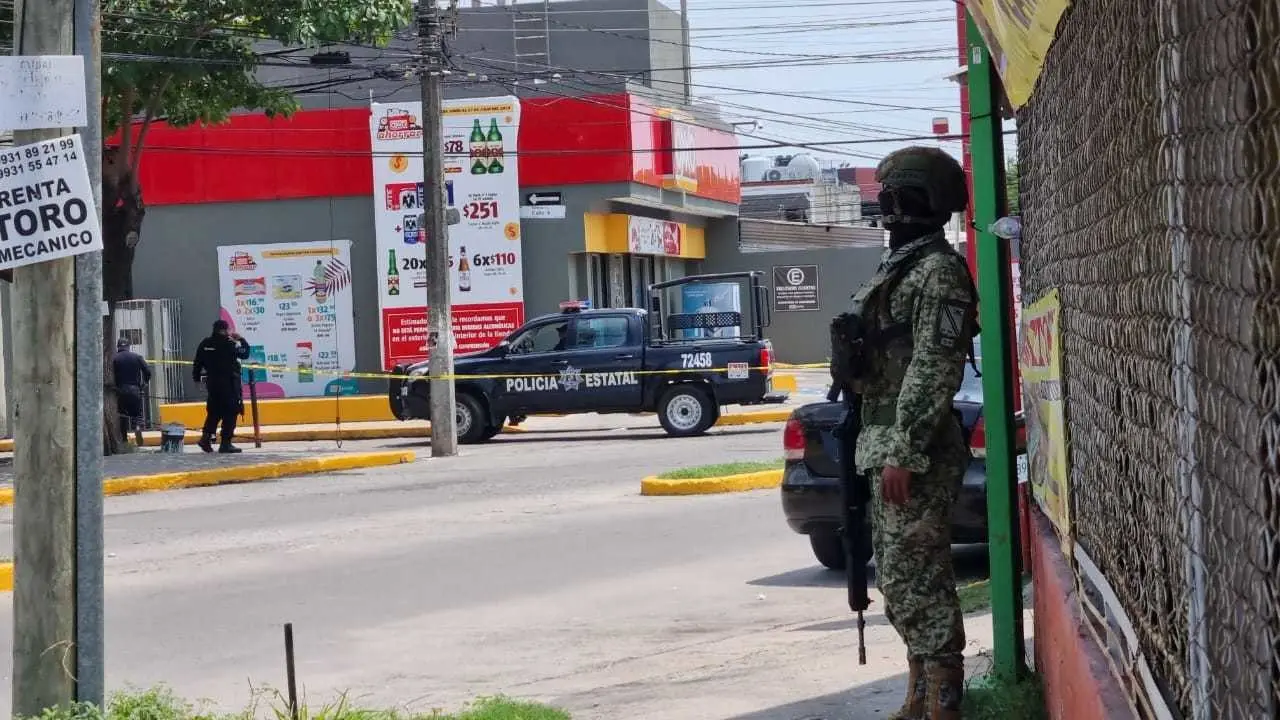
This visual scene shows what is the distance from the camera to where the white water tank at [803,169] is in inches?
2753

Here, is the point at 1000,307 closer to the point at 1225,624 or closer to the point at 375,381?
the point at 1225,624

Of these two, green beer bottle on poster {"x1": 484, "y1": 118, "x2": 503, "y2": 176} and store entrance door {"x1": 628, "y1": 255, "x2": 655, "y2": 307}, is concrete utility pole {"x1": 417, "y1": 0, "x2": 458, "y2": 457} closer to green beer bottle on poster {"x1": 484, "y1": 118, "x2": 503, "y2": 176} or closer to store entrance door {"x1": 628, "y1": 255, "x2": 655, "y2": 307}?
green beer bottle on poster {"x1": 484, "y1": 118, "x2": 503, "y2": 176}

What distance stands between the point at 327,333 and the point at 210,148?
4.52 meters

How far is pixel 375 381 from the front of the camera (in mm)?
32562

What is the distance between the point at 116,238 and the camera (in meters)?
21.4

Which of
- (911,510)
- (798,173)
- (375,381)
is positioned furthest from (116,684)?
(798,173)

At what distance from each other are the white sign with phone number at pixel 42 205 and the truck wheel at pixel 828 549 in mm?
5588

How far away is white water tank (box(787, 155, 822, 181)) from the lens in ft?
229

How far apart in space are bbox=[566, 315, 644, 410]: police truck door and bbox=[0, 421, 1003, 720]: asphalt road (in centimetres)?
608

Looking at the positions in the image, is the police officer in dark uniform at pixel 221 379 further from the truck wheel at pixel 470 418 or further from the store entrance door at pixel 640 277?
the store entrance door at pixel 640 277

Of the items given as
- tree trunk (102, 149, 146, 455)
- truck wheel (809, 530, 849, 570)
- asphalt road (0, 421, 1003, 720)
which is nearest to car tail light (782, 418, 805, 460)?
truck wheel (809, 530, 849, 570)

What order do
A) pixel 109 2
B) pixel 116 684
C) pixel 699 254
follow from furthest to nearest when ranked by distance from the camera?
pixel 699 254 < pixel 109 2 < pixel 116 684

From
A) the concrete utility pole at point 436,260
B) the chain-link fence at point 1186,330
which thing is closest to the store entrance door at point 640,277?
the concrete utility pole at point 436,260

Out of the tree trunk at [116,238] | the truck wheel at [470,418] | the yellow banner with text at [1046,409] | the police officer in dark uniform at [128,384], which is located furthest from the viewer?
the truck wheel at [470,418]
